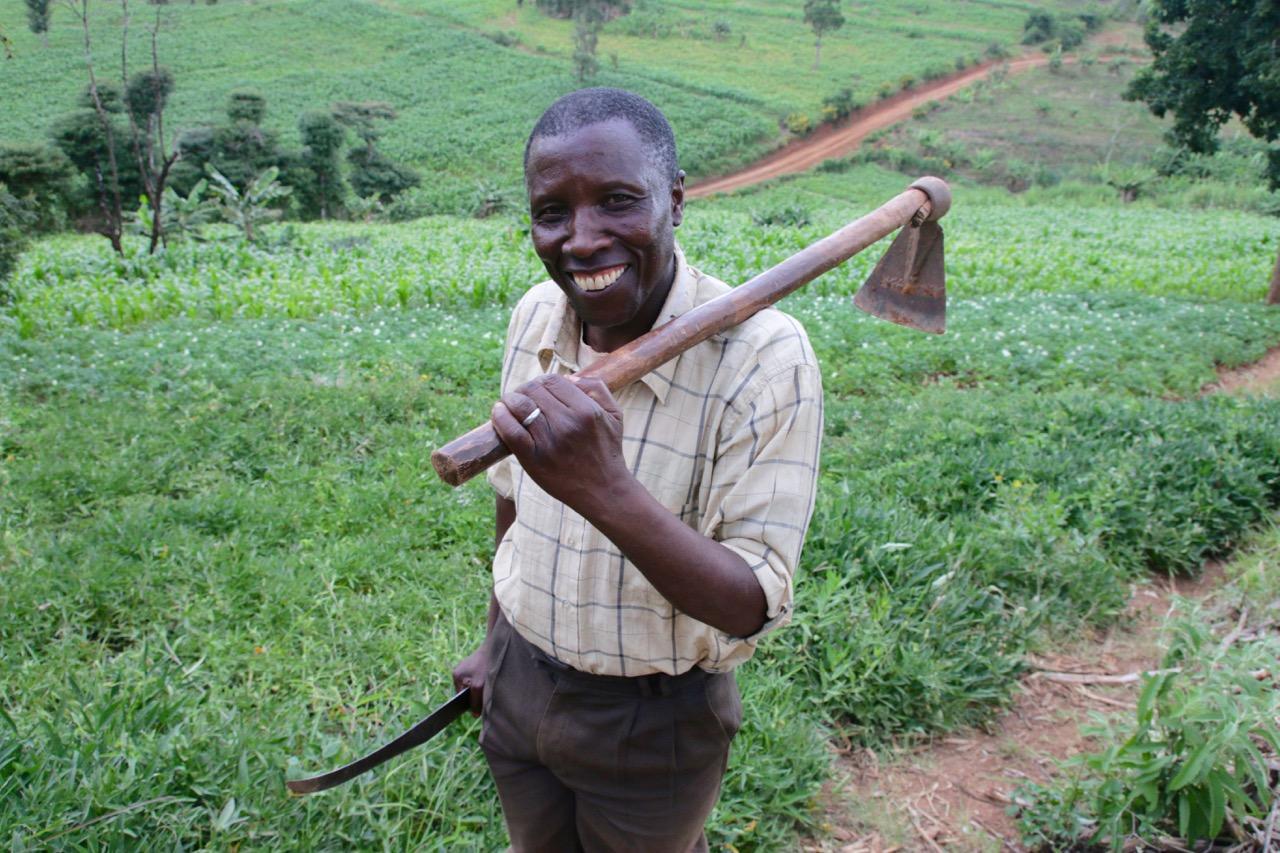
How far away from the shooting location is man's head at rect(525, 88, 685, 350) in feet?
4.05

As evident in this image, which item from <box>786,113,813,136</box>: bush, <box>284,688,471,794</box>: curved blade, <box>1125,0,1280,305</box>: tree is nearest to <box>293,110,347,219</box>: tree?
<box>1125,0,1280,305</box>: tree

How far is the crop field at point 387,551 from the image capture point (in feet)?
7.67

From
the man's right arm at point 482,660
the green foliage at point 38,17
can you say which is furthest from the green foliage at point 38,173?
the man's right arm at point 482,660

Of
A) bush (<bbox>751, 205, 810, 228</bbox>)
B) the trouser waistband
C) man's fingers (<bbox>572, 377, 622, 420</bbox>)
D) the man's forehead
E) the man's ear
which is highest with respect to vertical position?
the man's forehead

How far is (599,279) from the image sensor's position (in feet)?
4.20

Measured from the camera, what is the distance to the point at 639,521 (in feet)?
3.55

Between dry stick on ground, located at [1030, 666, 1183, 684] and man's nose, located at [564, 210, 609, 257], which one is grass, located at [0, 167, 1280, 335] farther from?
man's nose, located at [564, 210, 609, 257]

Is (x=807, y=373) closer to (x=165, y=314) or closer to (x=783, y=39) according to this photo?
(x=165, y=314)

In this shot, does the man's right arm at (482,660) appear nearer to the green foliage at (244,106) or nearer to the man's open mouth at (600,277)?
the man's open mouth at (600,277)

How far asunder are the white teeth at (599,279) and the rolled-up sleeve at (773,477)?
0.25 m

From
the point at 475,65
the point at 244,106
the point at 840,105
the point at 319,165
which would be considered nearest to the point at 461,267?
the point at 244,106

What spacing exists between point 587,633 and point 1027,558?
284cm

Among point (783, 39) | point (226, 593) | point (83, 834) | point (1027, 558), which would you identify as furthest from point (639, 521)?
point (783, 39)

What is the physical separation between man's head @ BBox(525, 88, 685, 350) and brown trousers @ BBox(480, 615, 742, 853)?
0.62 meters
